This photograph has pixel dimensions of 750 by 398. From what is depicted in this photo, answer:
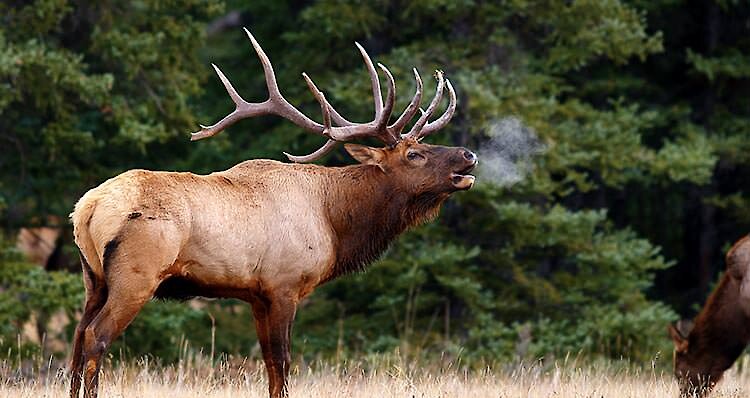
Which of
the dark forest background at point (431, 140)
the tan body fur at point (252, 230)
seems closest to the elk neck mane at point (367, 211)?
the tan body fur at point (252, 230)

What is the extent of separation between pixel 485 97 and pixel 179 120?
311 cm

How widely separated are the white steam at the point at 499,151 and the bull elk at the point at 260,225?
498 cm

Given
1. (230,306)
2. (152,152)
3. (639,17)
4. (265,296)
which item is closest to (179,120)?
(152,152)

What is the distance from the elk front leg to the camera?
762 cm

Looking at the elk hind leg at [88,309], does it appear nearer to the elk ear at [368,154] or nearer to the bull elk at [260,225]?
the bull elk at [260,225]

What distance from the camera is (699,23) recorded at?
18156mm

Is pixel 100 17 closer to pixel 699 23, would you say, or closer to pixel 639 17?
pixel 639 17

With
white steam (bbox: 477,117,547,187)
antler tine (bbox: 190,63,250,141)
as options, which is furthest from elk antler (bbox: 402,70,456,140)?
white steam (bbox: 477,117,547,187)

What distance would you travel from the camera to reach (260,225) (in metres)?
7.59

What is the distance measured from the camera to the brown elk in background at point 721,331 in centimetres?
947

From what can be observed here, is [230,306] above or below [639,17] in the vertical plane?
below

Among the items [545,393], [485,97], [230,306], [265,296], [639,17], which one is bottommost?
[230,306]

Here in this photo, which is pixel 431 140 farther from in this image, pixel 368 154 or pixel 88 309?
pixel 88 309

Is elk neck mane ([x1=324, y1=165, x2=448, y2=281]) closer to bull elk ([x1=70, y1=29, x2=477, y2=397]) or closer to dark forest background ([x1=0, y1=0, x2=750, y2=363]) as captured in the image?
bull elk ([x1=70, y1=29, x2=477, y2=397])
